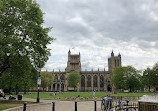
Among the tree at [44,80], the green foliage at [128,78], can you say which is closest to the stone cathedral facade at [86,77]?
the tree at [44,80]

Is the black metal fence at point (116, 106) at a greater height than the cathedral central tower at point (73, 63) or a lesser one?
lesser

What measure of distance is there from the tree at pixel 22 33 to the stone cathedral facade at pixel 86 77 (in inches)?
3250

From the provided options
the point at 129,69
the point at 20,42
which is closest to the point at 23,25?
the point at 20,42

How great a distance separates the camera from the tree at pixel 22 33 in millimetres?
17438

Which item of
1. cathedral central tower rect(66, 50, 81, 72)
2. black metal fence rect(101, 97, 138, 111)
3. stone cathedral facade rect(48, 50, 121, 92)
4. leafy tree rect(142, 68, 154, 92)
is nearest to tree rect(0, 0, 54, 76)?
black metal fence rect(101, 97, 138, 111)

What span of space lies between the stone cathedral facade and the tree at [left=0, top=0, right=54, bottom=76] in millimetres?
82557

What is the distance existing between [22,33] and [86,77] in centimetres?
8960

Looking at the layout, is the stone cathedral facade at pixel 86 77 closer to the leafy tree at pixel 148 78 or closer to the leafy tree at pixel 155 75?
the leafy tree at pixel 148 78

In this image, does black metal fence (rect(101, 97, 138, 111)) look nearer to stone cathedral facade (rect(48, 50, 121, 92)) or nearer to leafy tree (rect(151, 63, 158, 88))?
leafy tree (rect(151, 63, 158, 88))

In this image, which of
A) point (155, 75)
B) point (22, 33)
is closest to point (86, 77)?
point (155, 75)

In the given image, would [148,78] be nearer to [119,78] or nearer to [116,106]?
[119,78]

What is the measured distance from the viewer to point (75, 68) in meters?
107

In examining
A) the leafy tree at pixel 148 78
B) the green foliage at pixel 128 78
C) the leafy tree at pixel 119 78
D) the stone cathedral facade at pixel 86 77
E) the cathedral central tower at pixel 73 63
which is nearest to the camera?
the leafy tree at pixel 148 78

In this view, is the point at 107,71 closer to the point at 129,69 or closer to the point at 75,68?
the point at 75,68
